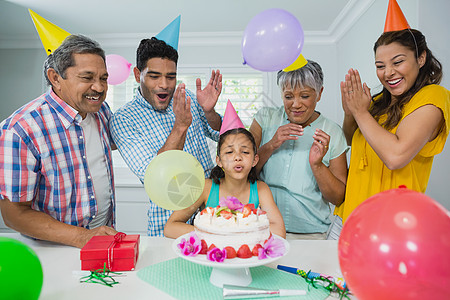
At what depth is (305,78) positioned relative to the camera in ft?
5.12

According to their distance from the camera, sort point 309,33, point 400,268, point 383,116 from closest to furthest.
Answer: point 400,268
point 383,116
point 309,33

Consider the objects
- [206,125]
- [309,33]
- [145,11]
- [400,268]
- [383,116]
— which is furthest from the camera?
[309,33]

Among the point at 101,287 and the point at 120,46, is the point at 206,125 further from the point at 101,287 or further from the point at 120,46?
the point at 120,46

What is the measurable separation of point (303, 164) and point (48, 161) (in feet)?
3.58

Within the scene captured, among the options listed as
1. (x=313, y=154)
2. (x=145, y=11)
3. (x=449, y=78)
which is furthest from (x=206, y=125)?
(x=145, y=11)

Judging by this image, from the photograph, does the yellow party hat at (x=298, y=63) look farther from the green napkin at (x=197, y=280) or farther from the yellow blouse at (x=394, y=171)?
the green napkin at (x=197, y=280)

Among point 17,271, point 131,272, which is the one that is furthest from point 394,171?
point 17,271

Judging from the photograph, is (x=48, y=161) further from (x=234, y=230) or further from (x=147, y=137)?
(x=234, y=230)

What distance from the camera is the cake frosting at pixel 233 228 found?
921 mm

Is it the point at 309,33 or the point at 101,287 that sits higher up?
the point at 309,33

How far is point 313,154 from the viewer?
1.52 m

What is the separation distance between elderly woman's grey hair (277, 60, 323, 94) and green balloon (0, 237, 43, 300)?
1234 mm

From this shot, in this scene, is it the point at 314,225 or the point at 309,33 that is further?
the point at 309,33

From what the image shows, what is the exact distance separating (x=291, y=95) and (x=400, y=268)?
1.13 meters
